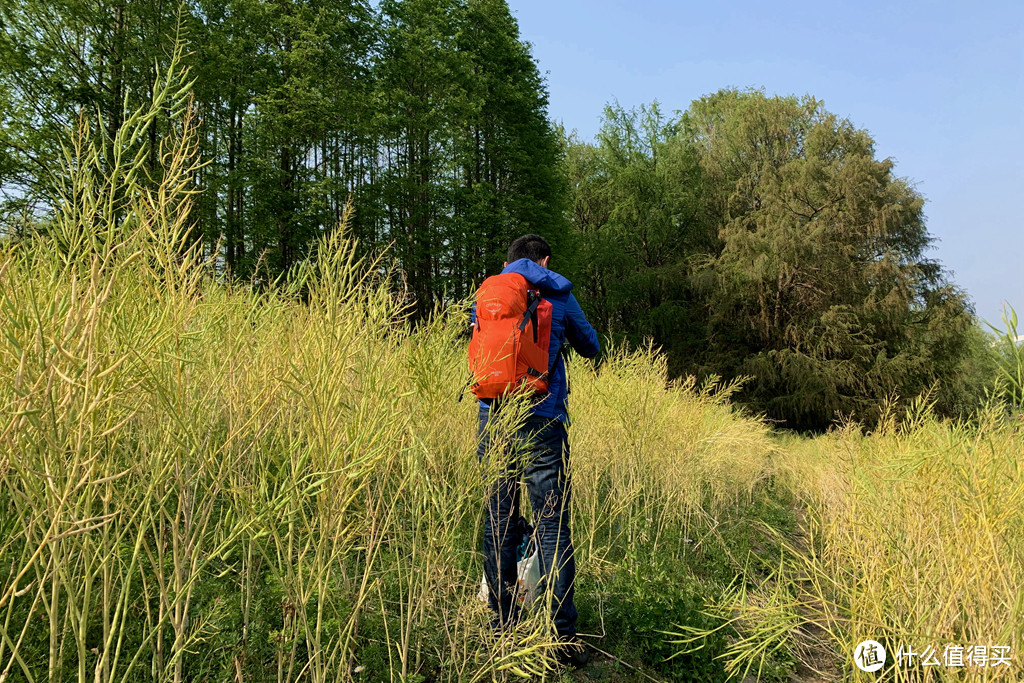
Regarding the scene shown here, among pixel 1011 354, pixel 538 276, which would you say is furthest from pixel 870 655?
pixel 538 276

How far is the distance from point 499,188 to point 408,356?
16296 millimetres

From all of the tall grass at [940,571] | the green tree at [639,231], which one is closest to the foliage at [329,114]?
the green tree at [639,231]

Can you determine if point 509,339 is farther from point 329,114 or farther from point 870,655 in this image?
point 329,114

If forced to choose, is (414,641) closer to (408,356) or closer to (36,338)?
(408,356)

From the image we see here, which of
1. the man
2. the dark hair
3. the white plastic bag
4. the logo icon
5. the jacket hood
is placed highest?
the dark hair

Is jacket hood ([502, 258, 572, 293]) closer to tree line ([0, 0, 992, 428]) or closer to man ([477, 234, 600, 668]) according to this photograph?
man ([477, 234, 600, 668])

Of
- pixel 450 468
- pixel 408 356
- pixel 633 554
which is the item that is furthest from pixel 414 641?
pixel 633 554

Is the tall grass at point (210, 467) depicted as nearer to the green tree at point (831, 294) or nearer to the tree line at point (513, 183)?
the tree line at point (513, 183)

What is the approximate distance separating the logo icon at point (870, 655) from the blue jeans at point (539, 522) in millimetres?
1243

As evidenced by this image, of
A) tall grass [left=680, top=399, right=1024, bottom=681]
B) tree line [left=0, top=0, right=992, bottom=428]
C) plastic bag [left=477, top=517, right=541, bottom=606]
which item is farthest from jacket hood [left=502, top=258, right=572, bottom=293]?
tree line [left=0, top=0, right=992, bottom=428]

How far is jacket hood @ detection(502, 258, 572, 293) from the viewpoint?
2879 mm

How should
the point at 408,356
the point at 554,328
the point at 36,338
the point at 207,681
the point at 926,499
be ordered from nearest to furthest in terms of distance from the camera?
1. the point at 36,338
2. the point at 207,681
3. the point at 408,356
4. the point at 926,499
5. the point at 554,328

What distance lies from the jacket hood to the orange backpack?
47mm

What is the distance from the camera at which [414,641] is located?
268 cm
